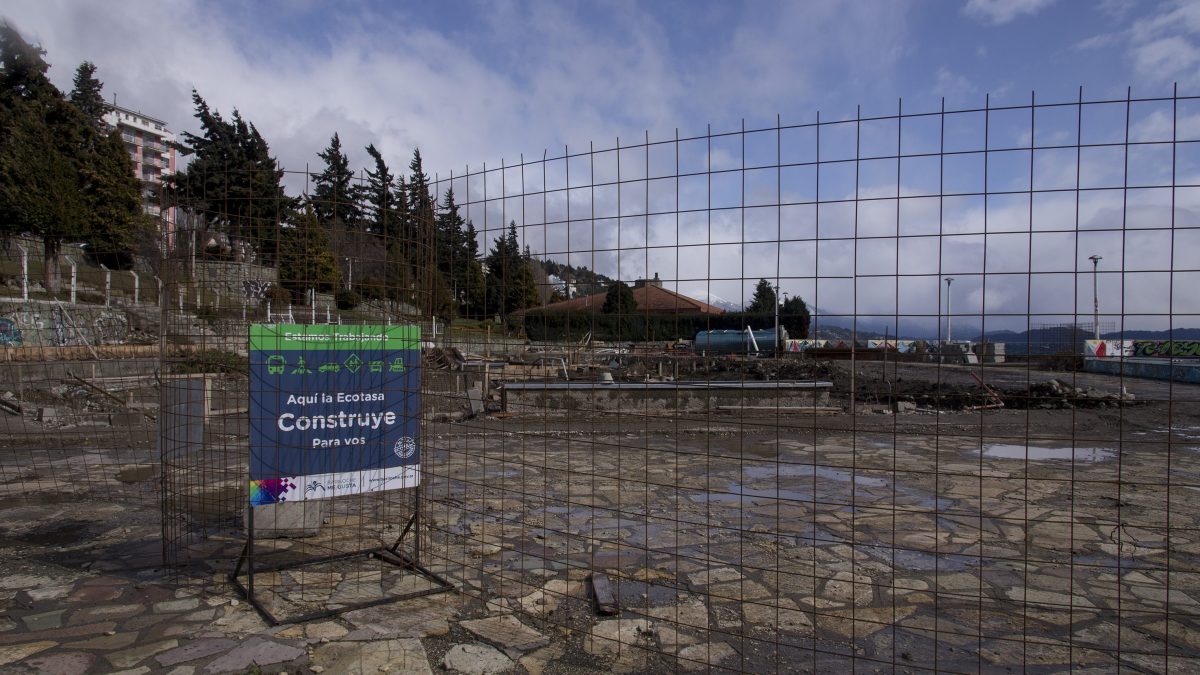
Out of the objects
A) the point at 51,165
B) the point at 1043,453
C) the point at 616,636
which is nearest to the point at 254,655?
the point at 616,636

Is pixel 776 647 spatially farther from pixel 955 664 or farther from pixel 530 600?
pixel 530 600

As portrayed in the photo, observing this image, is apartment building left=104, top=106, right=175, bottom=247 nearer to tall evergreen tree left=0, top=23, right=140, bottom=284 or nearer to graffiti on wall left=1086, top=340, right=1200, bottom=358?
tall evergreen tree left=0, top=23, right=140, bottom=284

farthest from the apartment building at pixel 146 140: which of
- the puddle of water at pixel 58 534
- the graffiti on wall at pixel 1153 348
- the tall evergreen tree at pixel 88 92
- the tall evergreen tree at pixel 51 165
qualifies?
the graffiti on wall at pixel 1153 348

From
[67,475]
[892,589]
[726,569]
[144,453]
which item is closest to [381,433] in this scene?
[726,569]

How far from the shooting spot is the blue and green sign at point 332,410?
14.7 ft

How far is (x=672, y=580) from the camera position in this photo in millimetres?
5043

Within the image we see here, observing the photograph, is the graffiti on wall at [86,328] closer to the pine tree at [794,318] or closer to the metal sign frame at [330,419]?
the metal sign frame at [330,419]

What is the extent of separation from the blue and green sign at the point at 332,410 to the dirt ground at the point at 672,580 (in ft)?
1.73

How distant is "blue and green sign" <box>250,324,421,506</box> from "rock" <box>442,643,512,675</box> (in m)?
1.38

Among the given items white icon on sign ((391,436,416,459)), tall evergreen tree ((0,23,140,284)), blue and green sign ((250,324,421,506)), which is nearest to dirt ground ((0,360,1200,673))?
white icon on sign ((391,436,416,459))

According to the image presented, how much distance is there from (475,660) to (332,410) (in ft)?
6.51

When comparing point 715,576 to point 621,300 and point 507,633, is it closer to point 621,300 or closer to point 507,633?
point 507,633

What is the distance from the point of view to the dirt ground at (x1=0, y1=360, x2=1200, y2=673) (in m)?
3.83

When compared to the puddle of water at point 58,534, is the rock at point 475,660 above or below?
below
